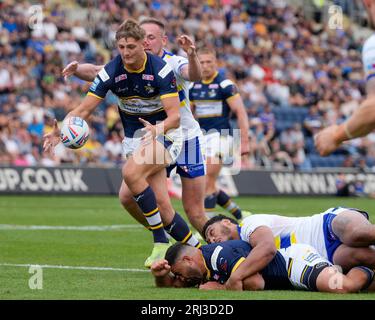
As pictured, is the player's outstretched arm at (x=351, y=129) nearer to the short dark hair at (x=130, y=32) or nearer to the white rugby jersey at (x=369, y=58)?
the white rugby jersey at (x=369, y=58)

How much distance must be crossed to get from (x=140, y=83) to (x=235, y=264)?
2.59 m

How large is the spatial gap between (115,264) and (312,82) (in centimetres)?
2372

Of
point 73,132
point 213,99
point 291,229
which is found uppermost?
point 73,132

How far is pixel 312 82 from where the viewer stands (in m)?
33.6

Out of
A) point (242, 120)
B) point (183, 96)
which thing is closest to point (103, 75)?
point (183, 96)

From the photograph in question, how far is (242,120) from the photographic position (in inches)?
586

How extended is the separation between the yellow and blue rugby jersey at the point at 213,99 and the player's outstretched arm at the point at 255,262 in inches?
295

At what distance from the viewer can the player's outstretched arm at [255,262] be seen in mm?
8383

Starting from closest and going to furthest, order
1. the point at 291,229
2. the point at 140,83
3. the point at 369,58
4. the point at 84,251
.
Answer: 1. the point at 369,58
2. the point at 291,229
3. the point at 140,83
4. the point at 84,251

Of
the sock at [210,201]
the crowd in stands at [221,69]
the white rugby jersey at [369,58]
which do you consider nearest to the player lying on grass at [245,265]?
the white rugby jersey at [369,58]

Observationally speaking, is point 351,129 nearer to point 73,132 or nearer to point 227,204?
point 73,132

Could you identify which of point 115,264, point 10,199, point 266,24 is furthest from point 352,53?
point 115,264

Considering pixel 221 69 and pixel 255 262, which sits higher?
pixel 255 262

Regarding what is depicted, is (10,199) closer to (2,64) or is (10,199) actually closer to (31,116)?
(31,116)
